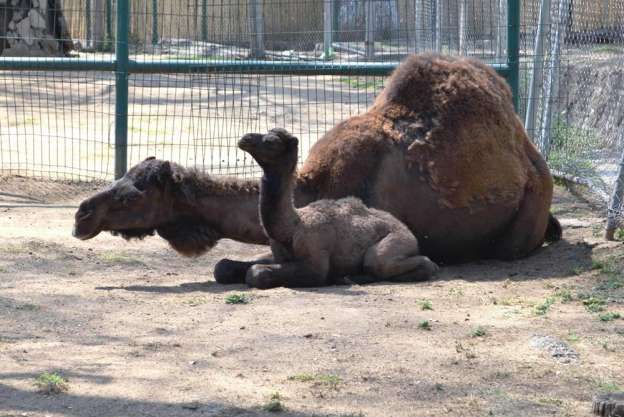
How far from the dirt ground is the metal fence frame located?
246 centimetres

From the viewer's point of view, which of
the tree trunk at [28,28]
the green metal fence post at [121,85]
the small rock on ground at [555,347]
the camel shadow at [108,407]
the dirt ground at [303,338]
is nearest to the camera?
the camel shadow at [108,407]

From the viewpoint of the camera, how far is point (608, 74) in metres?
10.8

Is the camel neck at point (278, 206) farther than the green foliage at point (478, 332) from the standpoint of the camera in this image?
Yes

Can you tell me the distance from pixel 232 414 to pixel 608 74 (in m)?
7.43

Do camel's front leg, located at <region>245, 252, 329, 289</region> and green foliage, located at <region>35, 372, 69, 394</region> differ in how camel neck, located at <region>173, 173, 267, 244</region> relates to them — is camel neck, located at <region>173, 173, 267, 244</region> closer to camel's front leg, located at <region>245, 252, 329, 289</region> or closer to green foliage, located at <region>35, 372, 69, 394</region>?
camel's front leg, located at <region>245, 252, 329, 289</region>

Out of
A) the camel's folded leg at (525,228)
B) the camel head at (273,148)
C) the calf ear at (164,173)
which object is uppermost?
the camel head at (273,148)

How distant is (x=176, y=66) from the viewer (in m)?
10.3

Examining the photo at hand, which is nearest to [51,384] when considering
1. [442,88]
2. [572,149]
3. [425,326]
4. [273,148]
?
[425,326]

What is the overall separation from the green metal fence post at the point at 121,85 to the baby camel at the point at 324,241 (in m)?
3.59

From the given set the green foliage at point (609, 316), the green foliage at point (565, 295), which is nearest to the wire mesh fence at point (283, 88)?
the green foliage at point (565, 295)

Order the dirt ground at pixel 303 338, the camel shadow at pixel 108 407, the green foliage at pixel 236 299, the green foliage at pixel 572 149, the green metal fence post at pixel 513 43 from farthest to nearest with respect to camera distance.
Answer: the green foliage at pixel 572 149, the green metal fence post at pixel 513 43, the green foliage at pixel 236 299, the dirt ground at pixel 303 338, the camel shadow at pixel 108 407

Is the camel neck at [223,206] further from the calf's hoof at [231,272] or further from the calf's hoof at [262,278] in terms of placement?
the calf's hoof at [262,278]

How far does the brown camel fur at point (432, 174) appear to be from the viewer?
7.40 m

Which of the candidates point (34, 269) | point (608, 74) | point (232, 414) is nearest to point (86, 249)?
point (34, 269)
